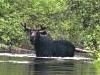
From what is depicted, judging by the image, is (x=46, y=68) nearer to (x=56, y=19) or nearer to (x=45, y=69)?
(x=45, y=69)

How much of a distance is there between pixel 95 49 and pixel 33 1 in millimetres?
15968

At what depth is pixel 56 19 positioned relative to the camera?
192 ft

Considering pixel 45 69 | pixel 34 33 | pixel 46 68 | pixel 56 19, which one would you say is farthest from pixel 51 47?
pixel 45 69

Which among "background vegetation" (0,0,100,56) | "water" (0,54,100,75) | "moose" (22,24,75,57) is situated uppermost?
"background vegetation" (0,0,100,56)

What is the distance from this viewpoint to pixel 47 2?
6216cm

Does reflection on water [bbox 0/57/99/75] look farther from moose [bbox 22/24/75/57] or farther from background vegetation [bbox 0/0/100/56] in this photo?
moose [bbox 22/24/75/57]

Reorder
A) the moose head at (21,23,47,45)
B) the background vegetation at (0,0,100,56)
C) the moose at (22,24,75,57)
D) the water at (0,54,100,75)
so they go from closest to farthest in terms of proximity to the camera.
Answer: the water at (0,54,100,75) < the background vegetation at (0,0,100,56) < the moose at (22,24,75,57) < the moose head at (21,23,47,45)

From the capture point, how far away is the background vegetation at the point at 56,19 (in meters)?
45.5

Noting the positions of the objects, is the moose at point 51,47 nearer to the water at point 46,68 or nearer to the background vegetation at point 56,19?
the background vegetation at point 56,19

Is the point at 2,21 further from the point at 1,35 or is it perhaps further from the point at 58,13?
the point at 58,13

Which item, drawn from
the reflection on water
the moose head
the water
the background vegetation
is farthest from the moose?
the reflection on water

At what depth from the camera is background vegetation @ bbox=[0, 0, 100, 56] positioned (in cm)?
4553

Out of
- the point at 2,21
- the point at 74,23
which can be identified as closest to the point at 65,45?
the point at 74,23

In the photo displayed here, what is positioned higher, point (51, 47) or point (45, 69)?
point (45, 69)
